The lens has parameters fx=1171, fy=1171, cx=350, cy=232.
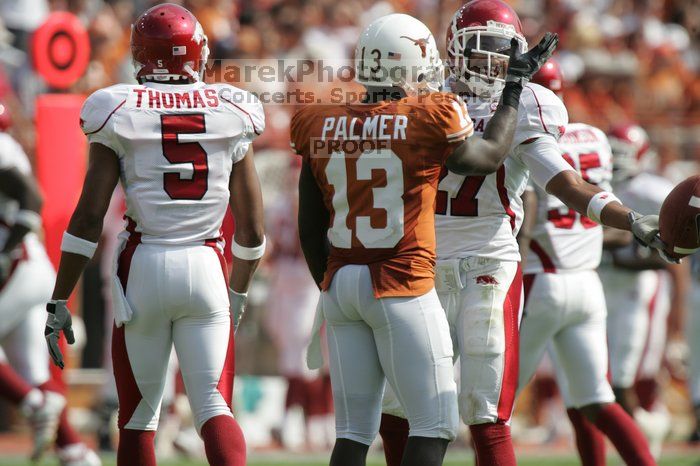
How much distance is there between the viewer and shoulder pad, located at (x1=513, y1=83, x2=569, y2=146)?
456cm

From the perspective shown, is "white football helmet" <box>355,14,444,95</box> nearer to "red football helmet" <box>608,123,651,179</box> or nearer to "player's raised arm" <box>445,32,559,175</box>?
"player's raised arm" <box>445,32,559,175</box>

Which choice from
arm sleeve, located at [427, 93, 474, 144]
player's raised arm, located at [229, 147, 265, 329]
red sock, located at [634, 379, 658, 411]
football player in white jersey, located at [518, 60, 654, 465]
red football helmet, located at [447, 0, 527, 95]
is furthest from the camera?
red sock, located at [634, 379, 658, 411]

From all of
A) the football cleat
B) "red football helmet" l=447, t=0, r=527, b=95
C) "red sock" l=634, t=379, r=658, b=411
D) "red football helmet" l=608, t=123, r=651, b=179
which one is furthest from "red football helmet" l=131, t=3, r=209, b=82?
"red sock" l=634, t=379, r=658, b=411

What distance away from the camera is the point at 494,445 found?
4535mm

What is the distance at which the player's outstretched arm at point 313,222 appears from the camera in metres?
4.39

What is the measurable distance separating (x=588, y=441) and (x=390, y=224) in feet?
7.11

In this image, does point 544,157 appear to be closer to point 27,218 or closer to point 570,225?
point 570,225

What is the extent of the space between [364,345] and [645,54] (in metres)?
10.8

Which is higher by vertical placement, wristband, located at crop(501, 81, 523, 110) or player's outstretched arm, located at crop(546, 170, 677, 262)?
wristband, located at crop(501, 81, 523, 110)

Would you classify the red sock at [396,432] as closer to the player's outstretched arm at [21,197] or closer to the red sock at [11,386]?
the red sock at [11,386]

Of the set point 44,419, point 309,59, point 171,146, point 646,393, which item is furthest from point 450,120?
point 309,59

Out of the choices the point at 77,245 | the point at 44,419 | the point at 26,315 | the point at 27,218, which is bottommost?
the point at 44,419

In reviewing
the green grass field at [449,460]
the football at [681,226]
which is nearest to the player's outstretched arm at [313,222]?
the football at [681,226]

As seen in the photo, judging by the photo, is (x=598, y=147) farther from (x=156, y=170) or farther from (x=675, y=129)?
(x=675, y=129)
